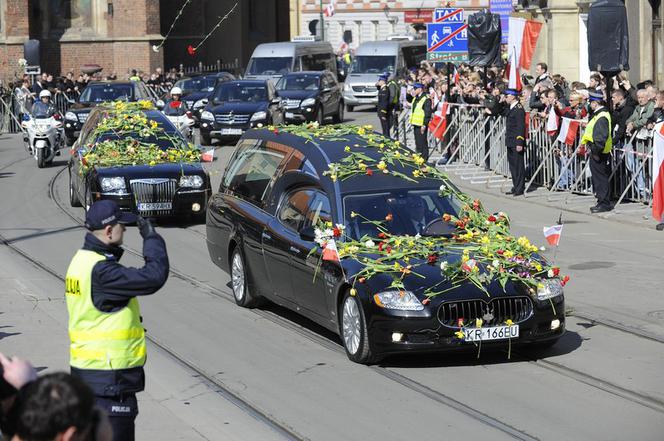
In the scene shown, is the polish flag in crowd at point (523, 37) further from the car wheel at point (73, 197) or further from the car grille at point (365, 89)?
the car grille at point (365, 89)

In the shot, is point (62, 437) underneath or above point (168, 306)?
above

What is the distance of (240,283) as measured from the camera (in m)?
13.5

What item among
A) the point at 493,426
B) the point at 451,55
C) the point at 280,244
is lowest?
the point at 493,426

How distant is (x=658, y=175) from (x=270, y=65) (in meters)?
27.7

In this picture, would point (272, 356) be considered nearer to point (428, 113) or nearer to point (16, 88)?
point (428, 113)

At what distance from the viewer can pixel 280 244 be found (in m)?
12.3

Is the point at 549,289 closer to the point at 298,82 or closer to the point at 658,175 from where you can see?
the point at 658,175

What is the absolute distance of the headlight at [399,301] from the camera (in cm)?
1054

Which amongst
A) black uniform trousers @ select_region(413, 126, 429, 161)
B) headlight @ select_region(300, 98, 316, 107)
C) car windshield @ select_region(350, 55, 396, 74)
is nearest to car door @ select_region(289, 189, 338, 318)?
black uniform trousers @ select_region(413, 126, 429, 161)


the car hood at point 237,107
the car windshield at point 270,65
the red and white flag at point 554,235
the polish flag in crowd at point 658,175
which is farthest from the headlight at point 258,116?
the red and white flag at point 554,235

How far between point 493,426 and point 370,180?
371cm

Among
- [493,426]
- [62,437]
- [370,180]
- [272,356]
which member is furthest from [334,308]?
[62,437]

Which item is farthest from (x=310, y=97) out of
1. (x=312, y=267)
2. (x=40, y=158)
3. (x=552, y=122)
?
(x=312, y=267)

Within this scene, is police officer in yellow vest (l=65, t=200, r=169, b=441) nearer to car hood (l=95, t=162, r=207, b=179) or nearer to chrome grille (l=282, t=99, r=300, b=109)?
car hood (l=95, t=162, r=207, b=179)
